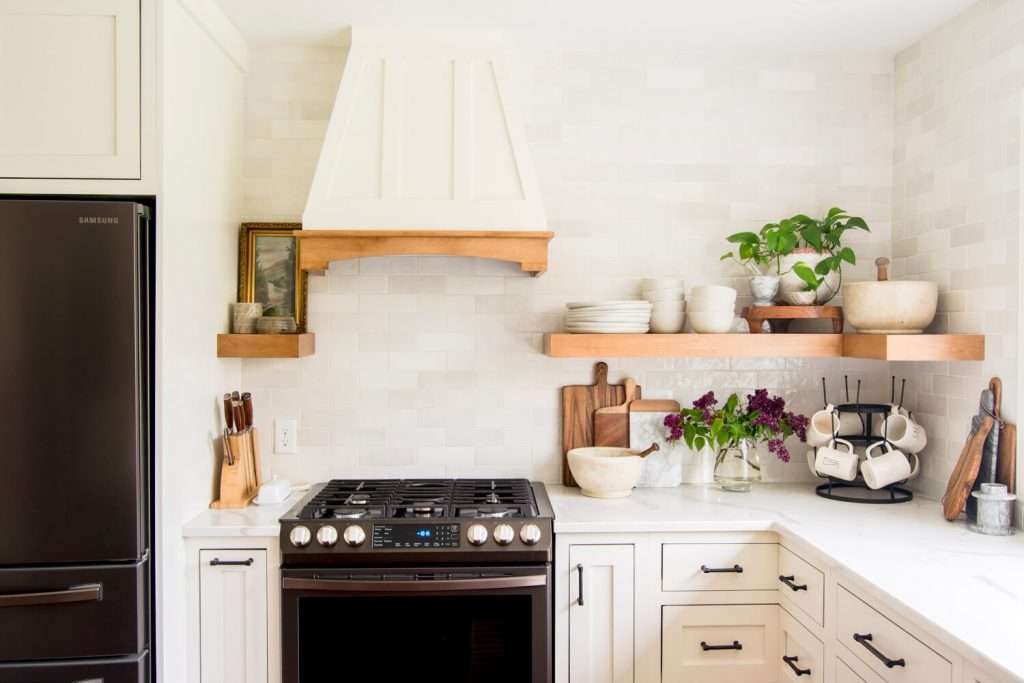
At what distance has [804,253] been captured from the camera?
2.82 metres

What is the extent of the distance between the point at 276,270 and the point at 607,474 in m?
1.40

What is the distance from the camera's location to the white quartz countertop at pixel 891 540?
1.63 meters

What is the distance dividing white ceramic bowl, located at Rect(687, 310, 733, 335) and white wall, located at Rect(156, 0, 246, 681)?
165cm

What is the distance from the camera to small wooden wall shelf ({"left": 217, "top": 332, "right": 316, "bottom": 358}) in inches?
105

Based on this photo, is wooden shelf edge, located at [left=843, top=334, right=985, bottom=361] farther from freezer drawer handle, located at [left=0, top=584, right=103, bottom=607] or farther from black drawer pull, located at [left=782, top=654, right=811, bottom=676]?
freezer drawer handle, located at [left=0, top=584, right=103, bottom=607]

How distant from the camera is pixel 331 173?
8.70ft

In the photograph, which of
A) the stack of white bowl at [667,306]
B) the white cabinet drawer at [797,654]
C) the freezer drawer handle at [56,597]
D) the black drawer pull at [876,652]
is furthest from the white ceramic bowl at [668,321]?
the freezer drawer handle at [56,597]

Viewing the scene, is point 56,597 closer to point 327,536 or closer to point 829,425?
point 327,536

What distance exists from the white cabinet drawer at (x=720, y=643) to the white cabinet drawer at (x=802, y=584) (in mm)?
126

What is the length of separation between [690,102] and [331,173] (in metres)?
1.37

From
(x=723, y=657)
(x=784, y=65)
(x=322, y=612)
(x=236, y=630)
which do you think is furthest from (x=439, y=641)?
(x=784, y=65)

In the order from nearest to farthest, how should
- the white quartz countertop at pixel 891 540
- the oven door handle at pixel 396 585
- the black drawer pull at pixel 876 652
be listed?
1. the white quartz countertop at pixel 891 540
2. the black drawer pull at pixel 876 652
3. the oven door handle at pixel 396 585

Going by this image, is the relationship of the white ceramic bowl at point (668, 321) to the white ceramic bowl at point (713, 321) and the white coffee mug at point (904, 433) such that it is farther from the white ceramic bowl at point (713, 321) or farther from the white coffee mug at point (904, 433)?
the white coffee mug at point (904, 433)

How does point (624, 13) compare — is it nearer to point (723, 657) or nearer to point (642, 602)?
point (642, 602)
